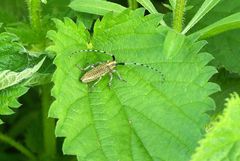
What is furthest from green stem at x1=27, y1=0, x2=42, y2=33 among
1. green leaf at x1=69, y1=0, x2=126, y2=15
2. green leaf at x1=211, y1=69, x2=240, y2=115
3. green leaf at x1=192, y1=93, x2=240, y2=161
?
green leaf at x1=192, y1=93, x2=240, y2=161

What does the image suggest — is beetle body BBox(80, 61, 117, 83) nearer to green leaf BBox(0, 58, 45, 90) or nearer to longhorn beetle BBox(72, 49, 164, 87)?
longhorn beetle BBox(72, 49, 164, 87)

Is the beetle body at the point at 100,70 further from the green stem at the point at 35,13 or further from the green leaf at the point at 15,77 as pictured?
the green stem at the point at 35,13

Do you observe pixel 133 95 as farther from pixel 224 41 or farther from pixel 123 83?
pixel 224 41

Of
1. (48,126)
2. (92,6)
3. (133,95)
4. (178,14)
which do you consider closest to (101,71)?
(133,95)

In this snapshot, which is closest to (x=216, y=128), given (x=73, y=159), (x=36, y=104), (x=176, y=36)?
(x=176, y=36)

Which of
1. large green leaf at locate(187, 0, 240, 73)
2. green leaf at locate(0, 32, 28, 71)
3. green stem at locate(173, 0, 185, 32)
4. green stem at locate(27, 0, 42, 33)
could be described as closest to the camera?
green stem at locate(173, 0, 185, 32)

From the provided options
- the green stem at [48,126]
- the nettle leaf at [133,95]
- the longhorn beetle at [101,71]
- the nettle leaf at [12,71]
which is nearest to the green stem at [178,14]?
the nettle leaf at [133,95]
